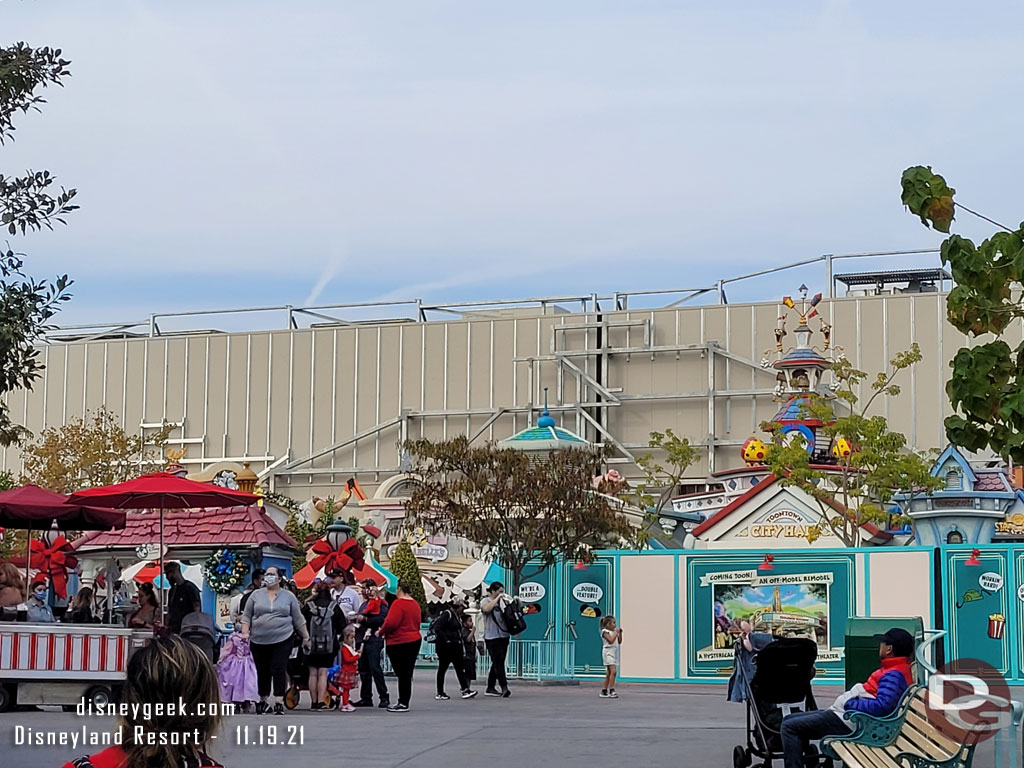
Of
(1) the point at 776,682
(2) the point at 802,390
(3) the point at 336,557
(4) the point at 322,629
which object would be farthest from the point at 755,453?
(1) the point at 776,682

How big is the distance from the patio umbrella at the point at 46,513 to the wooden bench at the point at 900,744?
1215cm

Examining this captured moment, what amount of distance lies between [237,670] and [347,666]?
1540 millimetres

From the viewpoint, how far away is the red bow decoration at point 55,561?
28.1 meters

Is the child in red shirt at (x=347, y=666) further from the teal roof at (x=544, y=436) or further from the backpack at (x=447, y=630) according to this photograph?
the teal roof at (x=544, y=436)

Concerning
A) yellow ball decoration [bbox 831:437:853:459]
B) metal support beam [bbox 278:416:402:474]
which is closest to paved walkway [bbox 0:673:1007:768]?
yellow ball decoration [bbox 831:437:853:459]

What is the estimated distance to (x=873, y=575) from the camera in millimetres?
24828

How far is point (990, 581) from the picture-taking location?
957 inches

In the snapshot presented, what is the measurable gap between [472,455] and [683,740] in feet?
42.6

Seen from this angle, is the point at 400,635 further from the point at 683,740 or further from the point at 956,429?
the point at 956,429

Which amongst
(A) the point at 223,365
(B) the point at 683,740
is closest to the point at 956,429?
(B) the point at 683,740

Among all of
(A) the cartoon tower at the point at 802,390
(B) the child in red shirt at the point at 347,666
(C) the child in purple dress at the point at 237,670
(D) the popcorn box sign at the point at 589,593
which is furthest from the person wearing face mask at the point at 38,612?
(A) the cartoon tower at the point at 802,390

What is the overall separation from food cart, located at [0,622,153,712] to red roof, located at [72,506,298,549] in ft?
25.2

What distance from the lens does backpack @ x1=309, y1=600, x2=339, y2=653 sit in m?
18.3

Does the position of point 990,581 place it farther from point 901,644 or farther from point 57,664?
point 57,664
